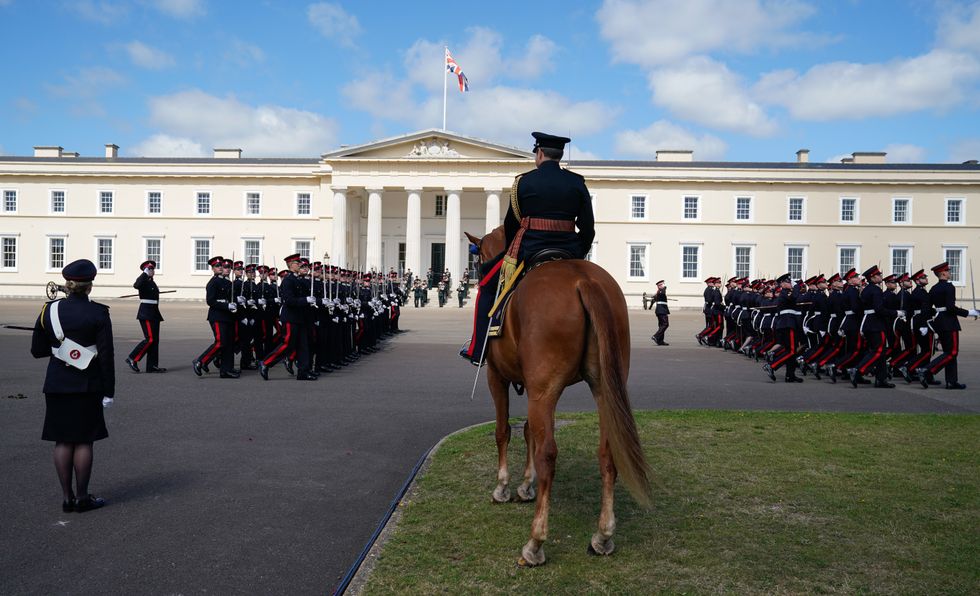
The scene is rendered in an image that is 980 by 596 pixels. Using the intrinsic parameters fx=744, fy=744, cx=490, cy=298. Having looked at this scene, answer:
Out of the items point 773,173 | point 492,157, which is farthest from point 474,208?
point 773,173

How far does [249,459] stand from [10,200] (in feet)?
215

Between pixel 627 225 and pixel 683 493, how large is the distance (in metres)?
55.3

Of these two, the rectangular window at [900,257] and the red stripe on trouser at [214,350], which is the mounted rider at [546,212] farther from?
the rectangular window at [900,257]

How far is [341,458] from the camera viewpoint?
7.88 meters

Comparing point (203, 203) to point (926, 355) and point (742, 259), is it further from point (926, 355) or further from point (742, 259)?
point (926, 355)

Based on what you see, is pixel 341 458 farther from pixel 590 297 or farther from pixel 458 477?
pixel 590 297

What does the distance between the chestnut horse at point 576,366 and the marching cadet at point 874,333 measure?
11.2m

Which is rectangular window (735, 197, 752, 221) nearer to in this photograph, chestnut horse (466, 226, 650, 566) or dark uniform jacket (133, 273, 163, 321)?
dark uniform jacket (133, 273, 163, 321)

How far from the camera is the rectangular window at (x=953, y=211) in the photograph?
58719 mm

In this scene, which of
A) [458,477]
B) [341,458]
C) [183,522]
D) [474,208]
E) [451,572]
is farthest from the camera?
[474,208]

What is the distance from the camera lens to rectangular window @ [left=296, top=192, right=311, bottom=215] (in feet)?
203

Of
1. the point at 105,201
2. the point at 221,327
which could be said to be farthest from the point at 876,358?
the point at 105,201

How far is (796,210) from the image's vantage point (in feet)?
197

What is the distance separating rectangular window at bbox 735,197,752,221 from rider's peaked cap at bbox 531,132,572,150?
57198 millimetres
